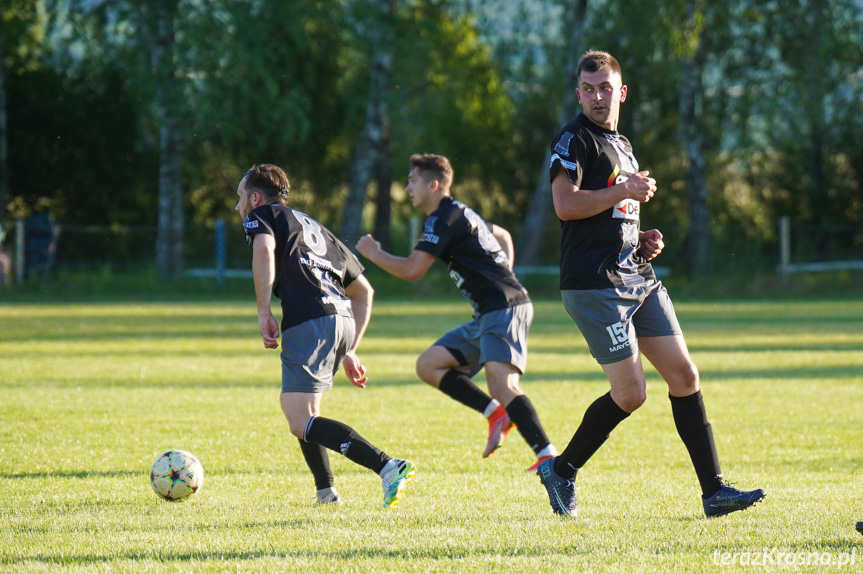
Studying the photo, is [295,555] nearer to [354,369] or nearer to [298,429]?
[298,429]

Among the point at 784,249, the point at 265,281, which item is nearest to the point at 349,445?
the point at 265,281

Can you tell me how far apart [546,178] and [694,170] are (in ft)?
12.6

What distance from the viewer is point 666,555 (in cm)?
399

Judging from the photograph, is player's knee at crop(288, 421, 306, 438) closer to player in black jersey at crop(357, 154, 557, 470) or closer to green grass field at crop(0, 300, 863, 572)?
green grass field at crop(0, 300, 863, 572)

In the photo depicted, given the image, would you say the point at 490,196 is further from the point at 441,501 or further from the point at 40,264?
the point at 441,501

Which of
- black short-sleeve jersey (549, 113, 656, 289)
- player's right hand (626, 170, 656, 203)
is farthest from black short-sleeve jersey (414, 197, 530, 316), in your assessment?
player's right hand (626, 170, 656, 203)

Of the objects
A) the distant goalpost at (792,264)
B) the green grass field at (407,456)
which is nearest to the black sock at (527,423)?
the green grass field at (407,456)

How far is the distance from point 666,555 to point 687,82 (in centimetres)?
2370

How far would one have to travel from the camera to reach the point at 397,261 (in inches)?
239

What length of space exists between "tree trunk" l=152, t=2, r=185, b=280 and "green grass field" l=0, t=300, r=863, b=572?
11.4 meters

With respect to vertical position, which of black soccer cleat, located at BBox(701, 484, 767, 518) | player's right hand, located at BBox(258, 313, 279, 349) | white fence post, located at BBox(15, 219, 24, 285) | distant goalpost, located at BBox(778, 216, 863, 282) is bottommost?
white fence post, located at BBox(15, 219, 24, 285)

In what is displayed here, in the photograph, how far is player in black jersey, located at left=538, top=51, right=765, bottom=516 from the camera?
457 cm

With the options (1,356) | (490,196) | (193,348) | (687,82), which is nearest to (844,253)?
(687,82)

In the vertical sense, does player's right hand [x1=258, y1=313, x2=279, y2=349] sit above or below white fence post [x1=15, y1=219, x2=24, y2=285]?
above
